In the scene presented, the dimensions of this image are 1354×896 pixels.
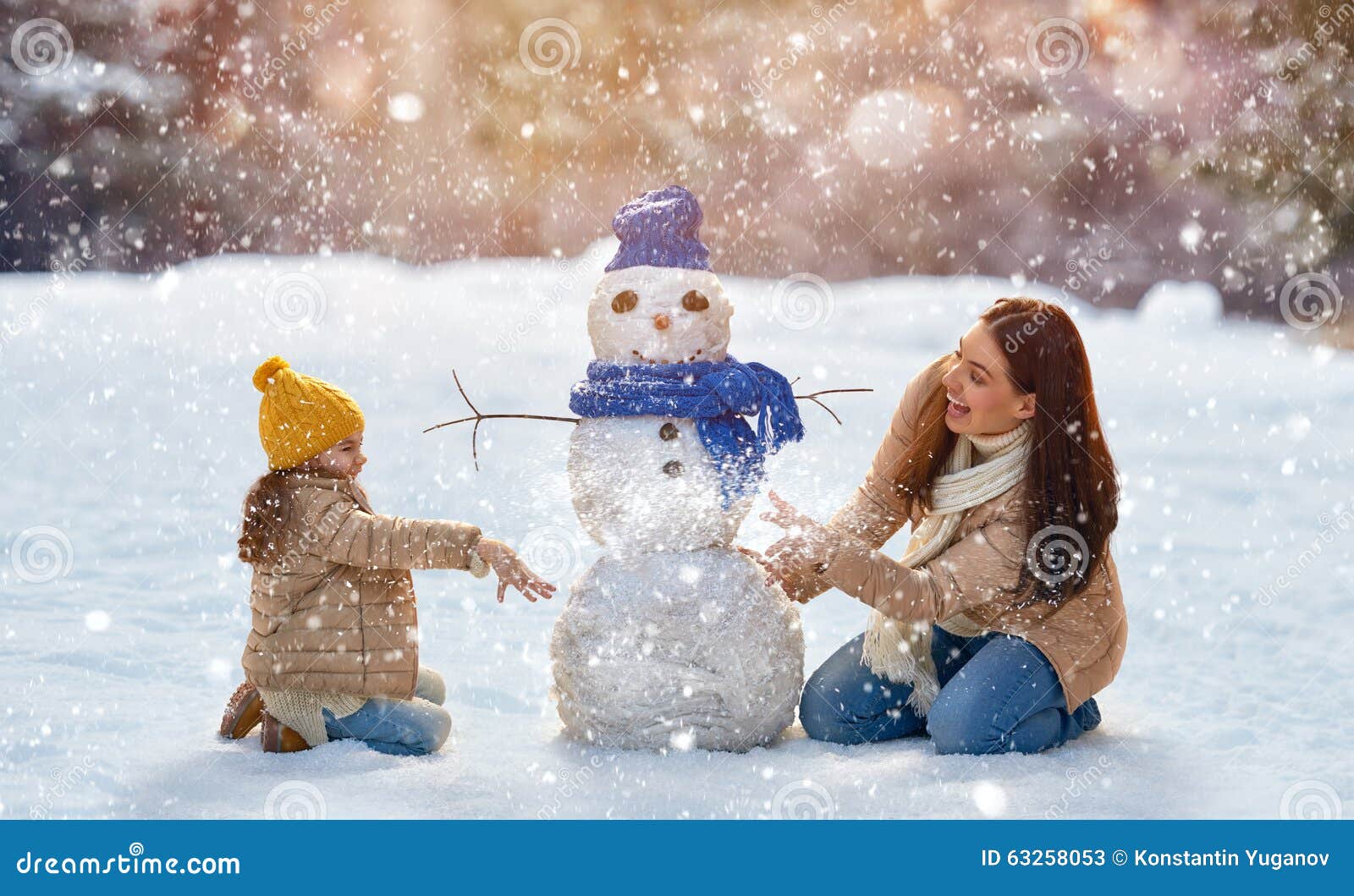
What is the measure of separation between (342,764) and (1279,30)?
19.0ft

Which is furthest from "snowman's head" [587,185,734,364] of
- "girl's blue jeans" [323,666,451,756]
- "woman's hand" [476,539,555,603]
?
"girl's blue jeans" [323,666,451,756]

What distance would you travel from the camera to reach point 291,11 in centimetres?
619

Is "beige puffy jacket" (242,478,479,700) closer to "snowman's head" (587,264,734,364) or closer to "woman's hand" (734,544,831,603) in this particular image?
"snowman's head" (587,264,734,364)

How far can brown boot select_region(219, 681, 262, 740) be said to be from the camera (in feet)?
10.3

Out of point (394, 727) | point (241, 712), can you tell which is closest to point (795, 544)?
point (394, 727)

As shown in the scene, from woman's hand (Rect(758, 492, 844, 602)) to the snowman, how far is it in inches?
1.8

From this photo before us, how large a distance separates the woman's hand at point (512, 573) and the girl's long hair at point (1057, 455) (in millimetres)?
1083

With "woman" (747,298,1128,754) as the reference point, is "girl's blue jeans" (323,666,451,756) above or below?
below

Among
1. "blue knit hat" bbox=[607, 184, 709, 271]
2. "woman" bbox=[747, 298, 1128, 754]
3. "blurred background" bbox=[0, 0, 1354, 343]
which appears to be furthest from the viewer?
"blurred background" bbox=[0, 0, 1354, 343]

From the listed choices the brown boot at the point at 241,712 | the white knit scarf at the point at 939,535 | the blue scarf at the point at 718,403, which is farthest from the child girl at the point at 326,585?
the white knit scarf at the point at 939,535

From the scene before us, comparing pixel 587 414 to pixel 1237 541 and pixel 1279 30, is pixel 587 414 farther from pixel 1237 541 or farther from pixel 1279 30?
pixel 1279 30

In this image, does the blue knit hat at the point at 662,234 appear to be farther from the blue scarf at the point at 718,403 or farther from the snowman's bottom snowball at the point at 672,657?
Answer: the snowman's bottom snowball at the point at 672,657

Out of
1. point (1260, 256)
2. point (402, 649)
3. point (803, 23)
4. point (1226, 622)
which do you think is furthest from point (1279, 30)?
point (402, 649)

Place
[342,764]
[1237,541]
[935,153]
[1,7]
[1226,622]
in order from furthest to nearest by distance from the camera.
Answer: [1,7] < [935,153] < [1237,541] < [1226,622] < [342,764]
